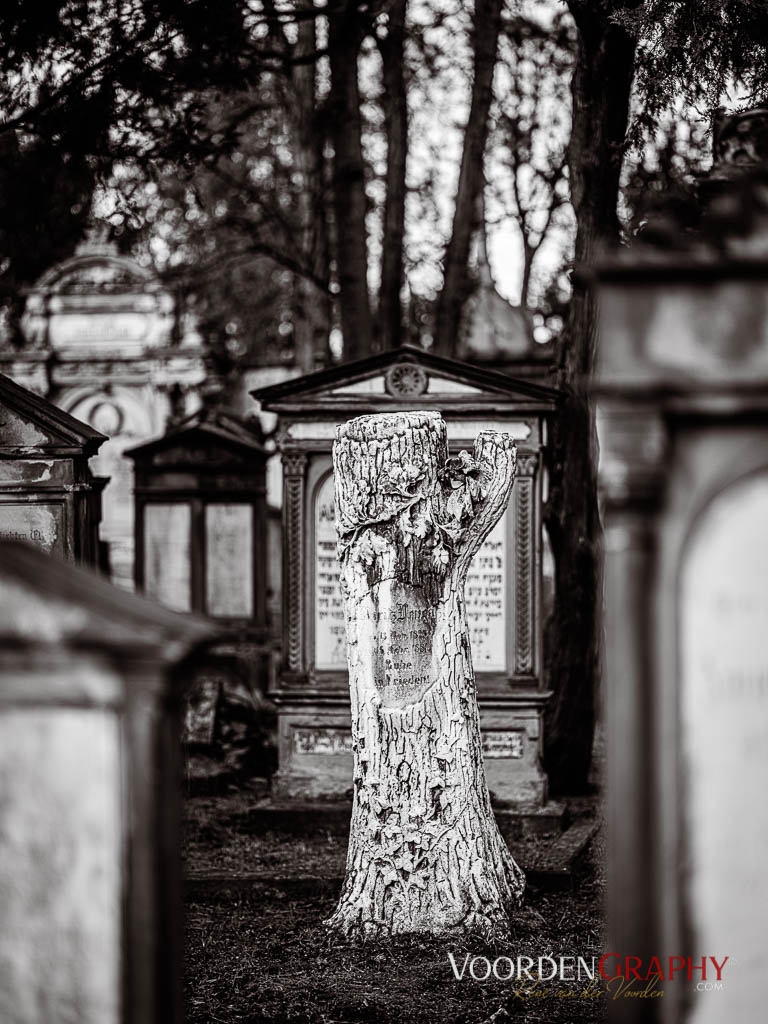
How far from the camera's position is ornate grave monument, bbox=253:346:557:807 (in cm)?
900

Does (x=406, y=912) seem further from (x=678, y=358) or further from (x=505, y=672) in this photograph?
(x=678, y=358)

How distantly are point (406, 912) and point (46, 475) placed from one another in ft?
11.0

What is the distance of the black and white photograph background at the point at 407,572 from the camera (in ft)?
10.2

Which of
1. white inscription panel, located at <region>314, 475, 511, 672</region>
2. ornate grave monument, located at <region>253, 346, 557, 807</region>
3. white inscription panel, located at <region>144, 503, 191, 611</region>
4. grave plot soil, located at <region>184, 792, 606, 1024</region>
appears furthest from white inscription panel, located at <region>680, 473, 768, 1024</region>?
white inscription panel, located at <region>144, 503, 191, 611</region>

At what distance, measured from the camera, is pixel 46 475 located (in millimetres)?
7867

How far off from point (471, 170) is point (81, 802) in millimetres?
10163

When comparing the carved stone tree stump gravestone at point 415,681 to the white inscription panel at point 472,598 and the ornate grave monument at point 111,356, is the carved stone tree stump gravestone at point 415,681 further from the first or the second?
the ornate grave monument at point 111,356

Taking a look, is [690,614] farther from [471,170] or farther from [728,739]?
[471,170]

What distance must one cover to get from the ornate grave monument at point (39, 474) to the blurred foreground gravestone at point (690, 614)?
5.24 metres

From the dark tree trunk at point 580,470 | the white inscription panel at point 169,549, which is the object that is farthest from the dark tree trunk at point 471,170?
the white inscription panel at point 169,549

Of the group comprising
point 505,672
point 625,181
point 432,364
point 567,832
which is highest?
point 625,181

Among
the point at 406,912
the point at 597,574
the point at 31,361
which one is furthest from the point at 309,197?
the point at 406,912

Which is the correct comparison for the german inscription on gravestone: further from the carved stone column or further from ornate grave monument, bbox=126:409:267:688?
ornate grave monument, bbox=126:409:267:688

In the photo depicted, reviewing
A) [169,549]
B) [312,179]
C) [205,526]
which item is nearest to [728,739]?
[205,526]
